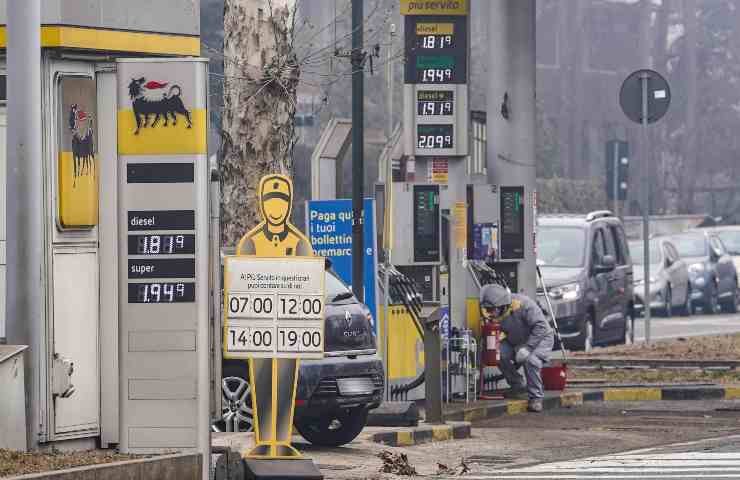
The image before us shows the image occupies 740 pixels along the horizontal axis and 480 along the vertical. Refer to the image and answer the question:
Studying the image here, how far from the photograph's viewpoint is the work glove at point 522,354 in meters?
17.4

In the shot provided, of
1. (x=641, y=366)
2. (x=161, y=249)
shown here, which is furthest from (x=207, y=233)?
(x=641, y=366)

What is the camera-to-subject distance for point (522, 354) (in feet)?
57.1

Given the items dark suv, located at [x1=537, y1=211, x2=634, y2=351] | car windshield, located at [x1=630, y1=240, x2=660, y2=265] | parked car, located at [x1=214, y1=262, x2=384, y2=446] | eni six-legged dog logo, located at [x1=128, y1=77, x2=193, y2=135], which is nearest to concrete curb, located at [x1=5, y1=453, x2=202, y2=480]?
eni six-legged dog logo, located at [x1=128, y1=77, x2=193, y2=135]

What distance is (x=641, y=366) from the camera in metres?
22.1

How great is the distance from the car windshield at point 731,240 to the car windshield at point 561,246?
16488 mm

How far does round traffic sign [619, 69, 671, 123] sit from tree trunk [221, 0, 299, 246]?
879 centimetres

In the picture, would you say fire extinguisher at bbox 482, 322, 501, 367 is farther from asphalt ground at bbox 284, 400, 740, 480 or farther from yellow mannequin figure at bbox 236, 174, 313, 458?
yellow mannequin figure at bbox 236, 174, 313, 458

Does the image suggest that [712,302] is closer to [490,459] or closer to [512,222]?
[512,222]

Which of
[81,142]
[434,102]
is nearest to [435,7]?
[434,102]

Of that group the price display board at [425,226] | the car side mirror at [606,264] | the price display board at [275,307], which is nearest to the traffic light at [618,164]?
the car side mirror at [606,264]

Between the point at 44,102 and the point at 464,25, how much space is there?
757 cm

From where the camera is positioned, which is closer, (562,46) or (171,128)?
(171,128)

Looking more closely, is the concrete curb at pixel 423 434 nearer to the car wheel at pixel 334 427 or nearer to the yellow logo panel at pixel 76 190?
the car wheel at pixel 334 427

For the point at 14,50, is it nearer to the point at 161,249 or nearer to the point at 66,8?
the point at 66,8
